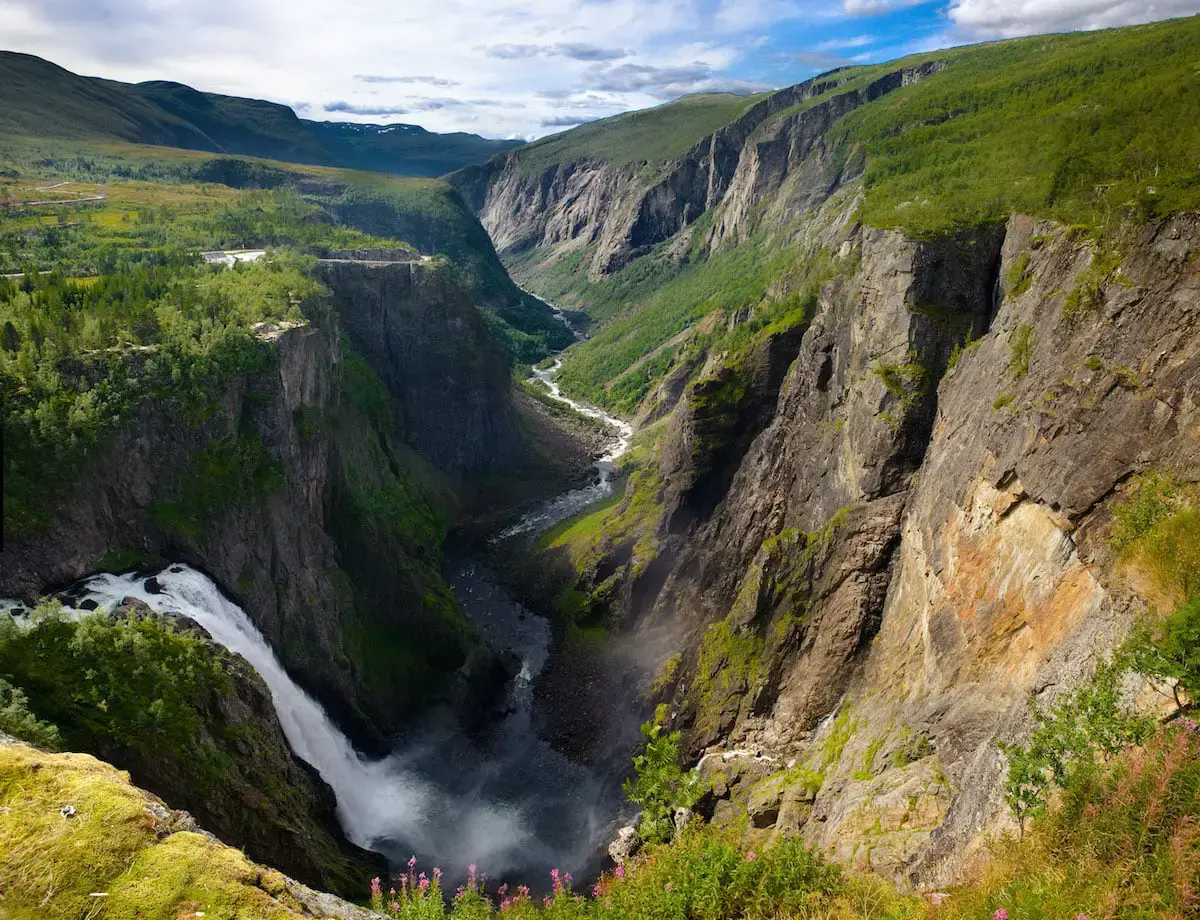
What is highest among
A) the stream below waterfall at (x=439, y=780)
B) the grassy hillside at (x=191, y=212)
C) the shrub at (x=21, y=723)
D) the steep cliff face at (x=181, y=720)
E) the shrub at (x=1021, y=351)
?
the grassy hillside at (x=191, y=212)

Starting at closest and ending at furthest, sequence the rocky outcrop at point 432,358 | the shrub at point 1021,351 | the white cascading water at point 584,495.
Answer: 1. the shrub at point 1021,351
2. the white cascading water at point 584,495
3. the rocky outcrop at point 432,358

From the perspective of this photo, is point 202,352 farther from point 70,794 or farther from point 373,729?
point 70,794

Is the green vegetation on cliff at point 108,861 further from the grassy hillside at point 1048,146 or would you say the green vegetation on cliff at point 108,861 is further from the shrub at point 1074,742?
the grassy hillside at point 1048,146

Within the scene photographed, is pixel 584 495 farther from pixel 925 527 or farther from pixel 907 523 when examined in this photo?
pixel 925 527

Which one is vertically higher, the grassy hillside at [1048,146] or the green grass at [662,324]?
the grassy hillside at [1048,146]

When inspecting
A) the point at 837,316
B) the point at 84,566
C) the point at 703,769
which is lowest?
the point at 703,769

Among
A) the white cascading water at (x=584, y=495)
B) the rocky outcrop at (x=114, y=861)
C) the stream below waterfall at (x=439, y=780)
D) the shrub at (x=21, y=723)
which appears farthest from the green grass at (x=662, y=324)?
the rocky outcrop at (x=114, y=861)

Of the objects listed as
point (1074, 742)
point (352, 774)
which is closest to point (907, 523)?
point (1074, 742)

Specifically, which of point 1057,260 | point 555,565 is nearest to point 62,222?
point 555,565

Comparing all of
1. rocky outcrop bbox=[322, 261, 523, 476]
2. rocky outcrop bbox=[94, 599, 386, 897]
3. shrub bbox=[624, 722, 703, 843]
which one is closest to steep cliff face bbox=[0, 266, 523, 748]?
rocky outcrop bbox=[94, 599, 386, 897]
